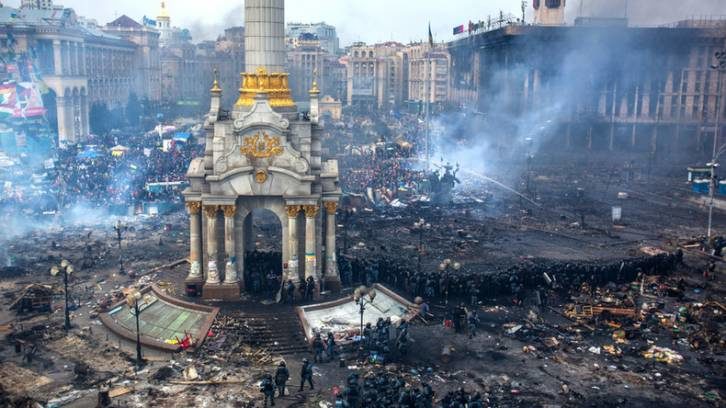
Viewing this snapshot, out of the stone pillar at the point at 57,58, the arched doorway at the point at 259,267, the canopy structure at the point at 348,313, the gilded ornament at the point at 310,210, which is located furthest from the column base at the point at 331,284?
the stone pillar at the point at 57,58

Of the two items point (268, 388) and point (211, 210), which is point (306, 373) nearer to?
point (268, 388)

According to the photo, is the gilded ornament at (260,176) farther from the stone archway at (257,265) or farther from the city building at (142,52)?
the city building at (142,52)

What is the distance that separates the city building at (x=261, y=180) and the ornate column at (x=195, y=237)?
0.05 metres

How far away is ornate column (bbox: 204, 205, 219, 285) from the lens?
35.6 metres

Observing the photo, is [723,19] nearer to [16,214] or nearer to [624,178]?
[624,178]

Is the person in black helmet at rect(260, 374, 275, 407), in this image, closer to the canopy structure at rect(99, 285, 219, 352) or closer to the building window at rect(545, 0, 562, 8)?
the canopy structure at rect(99, 285, 219, 352)

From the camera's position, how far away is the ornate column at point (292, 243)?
3550cm

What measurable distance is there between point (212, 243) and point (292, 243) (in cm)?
398

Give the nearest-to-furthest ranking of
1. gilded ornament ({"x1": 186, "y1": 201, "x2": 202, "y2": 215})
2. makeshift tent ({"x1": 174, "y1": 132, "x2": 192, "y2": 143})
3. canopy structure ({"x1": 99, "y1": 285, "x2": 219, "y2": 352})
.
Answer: canopy structure ({"x1": 99, "y1": 285, "x2": 219, "y2": 352}), gilded ornament ({"x1": 186, "y1": 201, "x2": 202, "y2": 215}), makeshift tent ({"x1": 174, "y1": 132, "x2": 192, "y2": 143})

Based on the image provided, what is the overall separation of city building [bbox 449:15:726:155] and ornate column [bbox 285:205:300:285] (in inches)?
2848

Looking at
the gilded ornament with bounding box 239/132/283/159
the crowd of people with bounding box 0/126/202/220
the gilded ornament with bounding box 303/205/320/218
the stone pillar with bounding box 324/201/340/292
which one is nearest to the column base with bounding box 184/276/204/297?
the stone pillar with bounding box 324/201/340/292

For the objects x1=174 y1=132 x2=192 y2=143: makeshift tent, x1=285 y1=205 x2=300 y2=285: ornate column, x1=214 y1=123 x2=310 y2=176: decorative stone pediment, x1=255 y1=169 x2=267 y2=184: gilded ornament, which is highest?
x1=214 y1=123 x2=310 y2=176: decorative stone pediment

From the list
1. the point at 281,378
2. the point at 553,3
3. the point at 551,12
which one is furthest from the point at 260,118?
the point at 551,12

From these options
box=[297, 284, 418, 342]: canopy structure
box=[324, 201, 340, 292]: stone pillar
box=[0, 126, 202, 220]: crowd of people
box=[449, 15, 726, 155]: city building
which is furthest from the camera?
box=[449, 15, 726, 155]: city building
